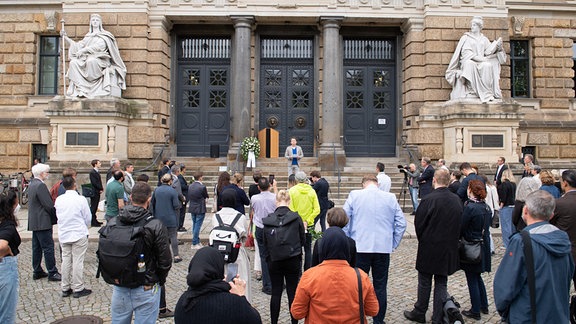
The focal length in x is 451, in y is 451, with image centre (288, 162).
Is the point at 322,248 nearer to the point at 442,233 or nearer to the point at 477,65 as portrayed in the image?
the point at 442,233

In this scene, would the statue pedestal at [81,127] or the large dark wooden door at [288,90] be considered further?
the large dark wooden door at [288,90]

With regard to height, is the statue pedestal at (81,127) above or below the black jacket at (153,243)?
above

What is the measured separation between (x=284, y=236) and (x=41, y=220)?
4.50 m

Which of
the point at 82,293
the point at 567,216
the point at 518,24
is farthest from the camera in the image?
the point at 518,24

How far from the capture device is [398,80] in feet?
64.4

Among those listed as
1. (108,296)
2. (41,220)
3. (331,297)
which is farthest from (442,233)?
(41,220)

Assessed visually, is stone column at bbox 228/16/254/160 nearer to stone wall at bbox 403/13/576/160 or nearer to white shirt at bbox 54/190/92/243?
stone wall at bbox 403/13/576/160

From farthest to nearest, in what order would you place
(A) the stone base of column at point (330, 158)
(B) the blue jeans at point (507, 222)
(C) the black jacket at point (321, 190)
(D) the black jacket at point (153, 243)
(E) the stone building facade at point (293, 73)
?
(E) the stone building facade at point (293, 73) → (A) the stone base of column at point (330, 158) → (C) the black jacket at point (321, 190) → (B) the blue jeans at point (507, 222) → (D) the black jacket at point (153, 243)

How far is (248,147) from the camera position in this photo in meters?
17.4

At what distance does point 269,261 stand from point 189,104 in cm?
1554

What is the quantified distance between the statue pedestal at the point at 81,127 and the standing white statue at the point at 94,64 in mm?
513

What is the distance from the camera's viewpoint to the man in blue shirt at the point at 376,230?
5508mm

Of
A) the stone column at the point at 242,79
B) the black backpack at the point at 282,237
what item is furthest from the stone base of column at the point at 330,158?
the black backpack at the point at 282,237

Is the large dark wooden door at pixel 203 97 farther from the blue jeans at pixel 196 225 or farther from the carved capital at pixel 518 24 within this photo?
the carved capital at pixel 518 24
